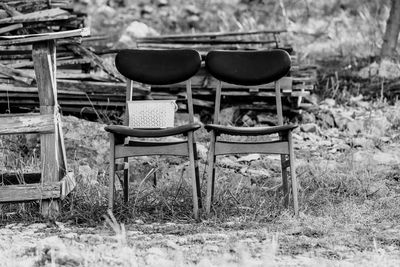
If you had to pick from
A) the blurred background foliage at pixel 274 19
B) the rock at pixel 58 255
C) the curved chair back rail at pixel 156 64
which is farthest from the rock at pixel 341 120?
the rock at pixel 58 255

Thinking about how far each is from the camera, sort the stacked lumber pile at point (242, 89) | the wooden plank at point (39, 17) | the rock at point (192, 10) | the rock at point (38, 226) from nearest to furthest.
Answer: the rock at point (38, 226) → the wooden plank at point (39, 17) → the stacked lumber pile at point (242, 89) → the rock at point (192, 10)

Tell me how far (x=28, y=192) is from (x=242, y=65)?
1.98m

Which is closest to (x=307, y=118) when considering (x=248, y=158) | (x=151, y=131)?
(x=248, y=158)

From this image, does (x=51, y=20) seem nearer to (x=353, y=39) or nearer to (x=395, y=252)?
(x=395, y=252)

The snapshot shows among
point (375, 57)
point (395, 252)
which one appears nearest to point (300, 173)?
point (395, 252)

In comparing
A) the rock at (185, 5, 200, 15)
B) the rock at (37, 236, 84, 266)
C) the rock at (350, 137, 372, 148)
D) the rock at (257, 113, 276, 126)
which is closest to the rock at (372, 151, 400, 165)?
the rock at (350, 137, 372, 148)

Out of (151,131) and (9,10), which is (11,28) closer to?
(9,10)

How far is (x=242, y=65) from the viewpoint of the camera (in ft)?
19.0

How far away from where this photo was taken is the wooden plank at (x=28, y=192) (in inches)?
202

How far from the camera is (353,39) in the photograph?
13.0 m

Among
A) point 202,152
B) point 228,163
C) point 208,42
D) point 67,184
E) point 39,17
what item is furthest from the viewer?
point 208,42

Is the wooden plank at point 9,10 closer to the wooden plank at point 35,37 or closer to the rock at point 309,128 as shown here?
the wooden plank at point 35,37

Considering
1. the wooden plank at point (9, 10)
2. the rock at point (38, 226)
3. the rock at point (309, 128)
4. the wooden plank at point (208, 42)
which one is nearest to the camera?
the rock at point (38, 226)

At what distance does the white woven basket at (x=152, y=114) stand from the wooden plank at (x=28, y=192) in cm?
79
